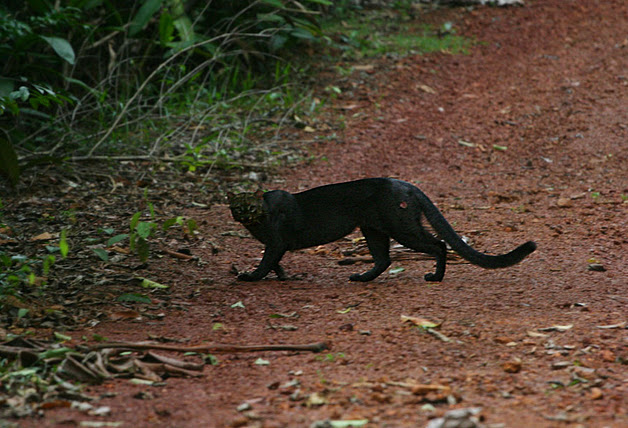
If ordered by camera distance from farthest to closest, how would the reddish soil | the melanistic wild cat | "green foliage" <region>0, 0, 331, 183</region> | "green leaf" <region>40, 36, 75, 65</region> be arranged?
"green foliage" <region>0, 0, 331, 183</region>
"green leaf" <region>40, 36, 75, 65</region>
the melanistic wild cat
the reddish soil

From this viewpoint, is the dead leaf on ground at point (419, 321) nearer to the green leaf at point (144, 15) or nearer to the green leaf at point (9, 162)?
the green leaf at point (9, 162)

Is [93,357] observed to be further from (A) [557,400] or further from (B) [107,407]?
(A) [557,400]

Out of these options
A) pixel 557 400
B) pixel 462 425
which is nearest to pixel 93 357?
pixel 462 425

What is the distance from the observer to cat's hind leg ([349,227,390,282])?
467cm

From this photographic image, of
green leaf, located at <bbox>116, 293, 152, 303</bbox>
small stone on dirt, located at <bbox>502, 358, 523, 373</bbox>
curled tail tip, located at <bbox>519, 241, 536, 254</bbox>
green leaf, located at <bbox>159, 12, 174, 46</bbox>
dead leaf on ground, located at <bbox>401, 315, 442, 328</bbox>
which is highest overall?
green leaf, located at <bbox>159, 12, 174, 46</bbox>

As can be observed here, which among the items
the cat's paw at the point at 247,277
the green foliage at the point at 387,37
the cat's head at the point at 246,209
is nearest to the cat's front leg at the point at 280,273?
the cat's paw at the point at 247,277

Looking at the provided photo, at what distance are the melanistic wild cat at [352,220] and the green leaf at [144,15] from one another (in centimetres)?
435

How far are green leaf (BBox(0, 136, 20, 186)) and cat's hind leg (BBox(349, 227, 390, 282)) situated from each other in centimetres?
299

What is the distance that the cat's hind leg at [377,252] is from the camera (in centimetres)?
467

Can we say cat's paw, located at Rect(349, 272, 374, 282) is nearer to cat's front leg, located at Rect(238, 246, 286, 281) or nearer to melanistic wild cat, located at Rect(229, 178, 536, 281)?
melanistic wild cat, located at Rect(229, 178, 536, 281)

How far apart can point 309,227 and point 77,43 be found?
5121 mm


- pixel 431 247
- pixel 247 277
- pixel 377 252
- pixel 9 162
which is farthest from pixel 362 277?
pixel 9 162

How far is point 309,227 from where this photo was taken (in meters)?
4.73

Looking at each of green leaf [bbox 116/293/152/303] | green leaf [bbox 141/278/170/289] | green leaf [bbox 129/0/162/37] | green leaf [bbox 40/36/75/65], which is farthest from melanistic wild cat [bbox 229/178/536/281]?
green leaf [bbox 129/0/162/37]
